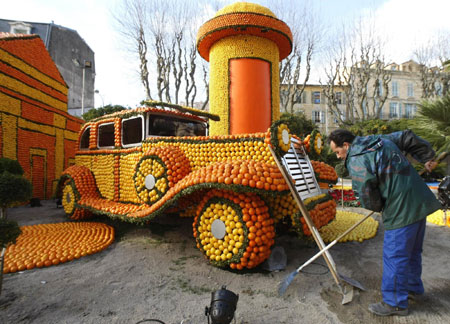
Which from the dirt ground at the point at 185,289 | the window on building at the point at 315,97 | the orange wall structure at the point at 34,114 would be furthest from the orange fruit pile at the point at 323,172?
the window on building at the point at 315,97

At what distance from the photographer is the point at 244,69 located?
23.7 feet

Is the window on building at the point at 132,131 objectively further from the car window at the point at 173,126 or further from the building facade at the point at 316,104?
the building facade at the point at 316,104

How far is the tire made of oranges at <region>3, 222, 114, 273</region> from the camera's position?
10.6ft

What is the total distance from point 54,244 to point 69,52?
2339cm

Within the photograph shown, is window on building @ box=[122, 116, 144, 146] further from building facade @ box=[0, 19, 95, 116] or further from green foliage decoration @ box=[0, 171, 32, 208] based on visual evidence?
building facade @ box=[0, 19, 95, 116]

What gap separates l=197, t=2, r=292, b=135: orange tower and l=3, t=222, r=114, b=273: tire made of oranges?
401 cm

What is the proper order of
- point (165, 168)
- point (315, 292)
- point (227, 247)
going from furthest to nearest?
point (165, 168) → point (227, 247) → point (315, 292)

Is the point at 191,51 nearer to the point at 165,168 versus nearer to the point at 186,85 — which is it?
the point at 186,85

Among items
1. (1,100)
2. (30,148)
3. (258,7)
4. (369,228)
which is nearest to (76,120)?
(30,148)

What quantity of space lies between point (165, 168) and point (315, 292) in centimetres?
234

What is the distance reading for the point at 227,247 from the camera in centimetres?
305

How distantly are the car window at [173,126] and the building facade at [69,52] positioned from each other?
15.4 metres

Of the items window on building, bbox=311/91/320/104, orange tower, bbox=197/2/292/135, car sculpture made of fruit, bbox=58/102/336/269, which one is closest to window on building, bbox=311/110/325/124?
window on building, bbox=311/91/320/104

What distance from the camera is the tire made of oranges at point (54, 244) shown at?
3.24 metres
